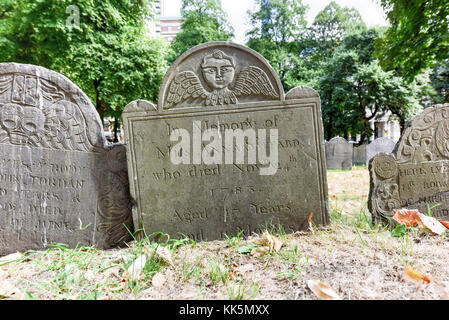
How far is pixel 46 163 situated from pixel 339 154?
11.0 metres

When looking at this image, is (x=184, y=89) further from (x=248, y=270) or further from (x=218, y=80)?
(x=248, y=270)

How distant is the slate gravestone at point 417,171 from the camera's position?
296 cm

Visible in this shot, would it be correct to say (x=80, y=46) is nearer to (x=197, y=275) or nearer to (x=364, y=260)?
(x=197, y=275)

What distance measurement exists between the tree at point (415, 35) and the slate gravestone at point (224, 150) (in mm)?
6436

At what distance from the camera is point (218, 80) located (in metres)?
2.76

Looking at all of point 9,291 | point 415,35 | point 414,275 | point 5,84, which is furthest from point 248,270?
point 415,35

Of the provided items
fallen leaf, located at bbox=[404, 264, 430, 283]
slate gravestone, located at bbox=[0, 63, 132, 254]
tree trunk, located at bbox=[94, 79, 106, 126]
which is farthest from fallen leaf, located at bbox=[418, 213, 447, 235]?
tree trunk, located at bbox=[94, 79, 106, 126]

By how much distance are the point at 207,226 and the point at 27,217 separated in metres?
2.01

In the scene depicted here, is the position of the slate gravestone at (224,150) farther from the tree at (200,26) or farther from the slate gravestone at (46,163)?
the tree at (200,26)

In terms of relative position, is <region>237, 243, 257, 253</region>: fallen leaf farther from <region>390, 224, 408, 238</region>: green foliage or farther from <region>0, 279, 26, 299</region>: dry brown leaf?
<region>0, 279, 26, 299</region>: dry brown leaf

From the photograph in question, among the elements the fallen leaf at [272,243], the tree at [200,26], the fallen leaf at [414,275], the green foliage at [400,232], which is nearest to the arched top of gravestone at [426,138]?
the green foliage at [400,232]

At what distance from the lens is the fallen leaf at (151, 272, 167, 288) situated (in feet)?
5.84

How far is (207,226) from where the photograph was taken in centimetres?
281
